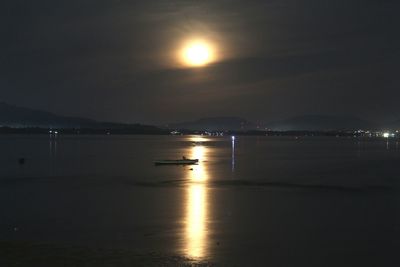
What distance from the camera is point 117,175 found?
50.8 meters

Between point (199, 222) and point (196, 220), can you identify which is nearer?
point (199, 222)

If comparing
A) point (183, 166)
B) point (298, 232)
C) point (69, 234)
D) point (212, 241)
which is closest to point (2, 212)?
point (69, 234)

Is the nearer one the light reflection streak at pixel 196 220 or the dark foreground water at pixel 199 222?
the dark foreground water at pixel 199 222

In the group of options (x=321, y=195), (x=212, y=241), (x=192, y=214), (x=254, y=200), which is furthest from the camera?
(x=321, y=195)

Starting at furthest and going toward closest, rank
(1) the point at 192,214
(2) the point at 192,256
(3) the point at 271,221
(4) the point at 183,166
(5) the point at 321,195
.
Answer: (4) the point at 183,166 < (5) the point at 321,195 < (1) the point at 192,214 < (3) the point at 271,221 < (2) the point at 192,256

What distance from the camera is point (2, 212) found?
26.3 metres

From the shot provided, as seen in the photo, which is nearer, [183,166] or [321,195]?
[321,195]

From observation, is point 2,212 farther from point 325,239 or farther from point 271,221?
point 325,239

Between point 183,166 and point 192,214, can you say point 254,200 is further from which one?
point 183,166

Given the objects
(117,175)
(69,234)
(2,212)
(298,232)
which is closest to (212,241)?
(298,232)

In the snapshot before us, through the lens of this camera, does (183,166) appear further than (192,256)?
Yes

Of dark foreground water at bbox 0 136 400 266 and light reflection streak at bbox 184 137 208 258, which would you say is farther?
light reflection streak at bbox 184 137 208 258

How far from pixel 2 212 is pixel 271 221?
12817 mm

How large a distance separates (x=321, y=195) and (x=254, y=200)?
5.52 metres
